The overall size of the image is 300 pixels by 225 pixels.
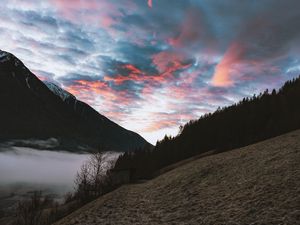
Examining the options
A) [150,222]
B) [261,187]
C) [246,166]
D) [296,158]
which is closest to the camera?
[150,222]

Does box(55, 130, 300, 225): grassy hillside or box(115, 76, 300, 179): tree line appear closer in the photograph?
box(55, 130, 300, 225): grassy hillside

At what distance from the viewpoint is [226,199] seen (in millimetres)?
24812

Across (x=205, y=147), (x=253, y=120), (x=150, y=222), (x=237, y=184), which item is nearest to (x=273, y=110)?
(x=253, y=120)

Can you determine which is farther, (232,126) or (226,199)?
(232,126)

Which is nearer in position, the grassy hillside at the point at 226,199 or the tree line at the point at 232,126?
the grassy hillside at the point at 226,199

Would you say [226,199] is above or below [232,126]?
below

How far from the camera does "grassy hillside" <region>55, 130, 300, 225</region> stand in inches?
789

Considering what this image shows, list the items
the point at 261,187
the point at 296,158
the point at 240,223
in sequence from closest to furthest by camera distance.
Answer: the point at 240,223 → the point at 261,187 → the point at 296,158

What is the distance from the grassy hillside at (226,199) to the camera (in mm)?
20031

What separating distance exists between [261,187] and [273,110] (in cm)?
8543

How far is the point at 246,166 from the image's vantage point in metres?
34.8

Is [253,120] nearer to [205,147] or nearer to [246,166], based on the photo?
[205,147]

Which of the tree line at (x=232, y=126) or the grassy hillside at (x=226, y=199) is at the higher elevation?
the tree line at (x=232, y=126)

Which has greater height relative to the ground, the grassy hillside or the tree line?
the tree line
